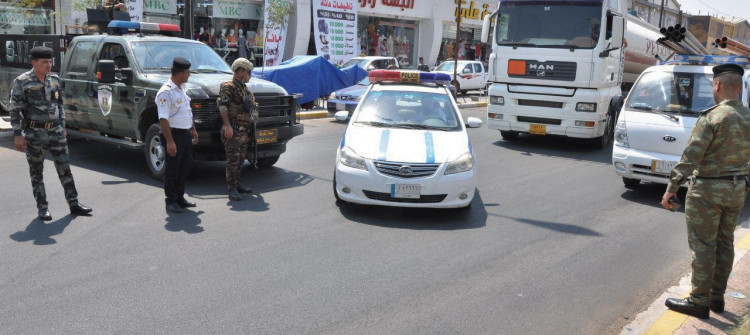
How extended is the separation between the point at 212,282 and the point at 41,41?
29.1ft

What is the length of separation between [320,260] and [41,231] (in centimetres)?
292

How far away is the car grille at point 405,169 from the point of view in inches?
289

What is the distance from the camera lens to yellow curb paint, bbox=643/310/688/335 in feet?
14.7

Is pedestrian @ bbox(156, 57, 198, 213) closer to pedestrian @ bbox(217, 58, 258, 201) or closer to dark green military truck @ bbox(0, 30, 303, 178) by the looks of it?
pedestrian @ bbox(217, 58, 258, 201)

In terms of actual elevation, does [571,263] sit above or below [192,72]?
below

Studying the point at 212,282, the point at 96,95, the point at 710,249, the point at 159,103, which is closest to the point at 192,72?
the point at 96,95

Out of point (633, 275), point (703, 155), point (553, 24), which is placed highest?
point (553, 24)

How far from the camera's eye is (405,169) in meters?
7.34

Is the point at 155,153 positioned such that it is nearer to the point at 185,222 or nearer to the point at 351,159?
the point at 185,222

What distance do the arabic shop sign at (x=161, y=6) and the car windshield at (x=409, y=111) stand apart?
53.4 feet

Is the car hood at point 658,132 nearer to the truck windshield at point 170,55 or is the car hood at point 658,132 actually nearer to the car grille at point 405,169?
the car grille at point 405,169

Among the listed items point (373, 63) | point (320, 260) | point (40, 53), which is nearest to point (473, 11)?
point (373, 63)

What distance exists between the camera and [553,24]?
13398 millimetres

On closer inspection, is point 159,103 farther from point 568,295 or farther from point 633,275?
point 633,275
